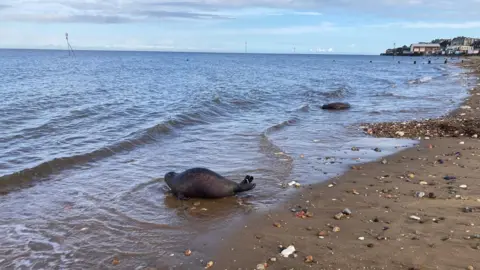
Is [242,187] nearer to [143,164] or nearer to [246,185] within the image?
[246,185]

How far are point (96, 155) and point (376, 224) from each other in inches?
331

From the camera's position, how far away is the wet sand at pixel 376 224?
5449mm

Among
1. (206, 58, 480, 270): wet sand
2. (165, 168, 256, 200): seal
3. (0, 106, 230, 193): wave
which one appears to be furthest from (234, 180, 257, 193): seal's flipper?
(0, 106, 230, 193): wave

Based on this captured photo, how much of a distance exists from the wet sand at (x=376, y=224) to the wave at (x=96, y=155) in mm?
5889

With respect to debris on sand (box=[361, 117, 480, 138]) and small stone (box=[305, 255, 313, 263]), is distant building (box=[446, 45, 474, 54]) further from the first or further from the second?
small stone (box=[305, 255, 313, 263])

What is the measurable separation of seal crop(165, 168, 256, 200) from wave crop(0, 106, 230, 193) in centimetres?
376

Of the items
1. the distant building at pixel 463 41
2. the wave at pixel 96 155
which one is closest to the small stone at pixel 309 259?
the wave at pixel 96 155

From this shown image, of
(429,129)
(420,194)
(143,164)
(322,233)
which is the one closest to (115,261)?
(322,233)

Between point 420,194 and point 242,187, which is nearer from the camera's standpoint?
point 420,194

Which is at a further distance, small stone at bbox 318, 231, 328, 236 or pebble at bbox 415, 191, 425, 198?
pebble at bbox 415, 191, 425, 198

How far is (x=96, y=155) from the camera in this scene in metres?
12.2

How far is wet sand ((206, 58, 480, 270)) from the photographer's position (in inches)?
215

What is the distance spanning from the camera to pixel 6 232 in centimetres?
685

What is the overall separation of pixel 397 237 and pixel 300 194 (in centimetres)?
261
